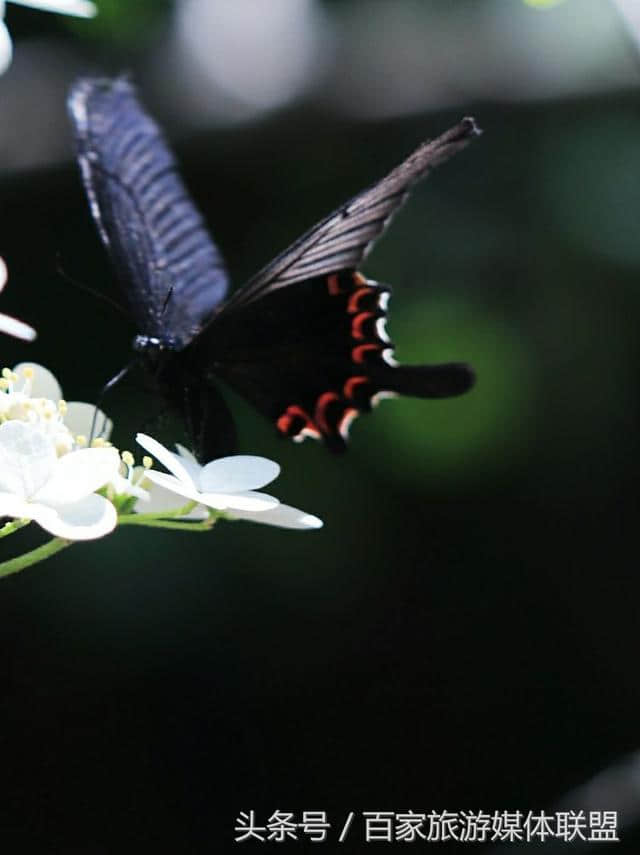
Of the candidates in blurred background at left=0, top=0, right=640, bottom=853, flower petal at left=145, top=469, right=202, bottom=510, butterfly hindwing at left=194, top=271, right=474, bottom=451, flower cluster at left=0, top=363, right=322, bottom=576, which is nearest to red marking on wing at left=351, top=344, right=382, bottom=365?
butterfly hindwing at left=194, top=271, right=474, bottom=451

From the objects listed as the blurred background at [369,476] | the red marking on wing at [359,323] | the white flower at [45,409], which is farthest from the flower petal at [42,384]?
the blurred background at [369,476]

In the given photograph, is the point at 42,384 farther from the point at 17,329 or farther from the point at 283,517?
the point at 283,517

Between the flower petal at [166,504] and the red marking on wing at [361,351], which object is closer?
the flower petal at [166,504]

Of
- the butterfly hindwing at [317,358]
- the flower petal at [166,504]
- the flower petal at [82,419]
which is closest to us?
the flower petal at [166,504]

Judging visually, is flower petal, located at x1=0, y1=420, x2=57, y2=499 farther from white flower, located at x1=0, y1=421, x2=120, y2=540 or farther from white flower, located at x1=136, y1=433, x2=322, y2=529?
white flower, located at x1=136, y1=433, x2=322, y2=529

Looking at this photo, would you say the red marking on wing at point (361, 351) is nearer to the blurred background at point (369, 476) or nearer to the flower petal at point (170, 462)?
the flower petal at point (170, 462)

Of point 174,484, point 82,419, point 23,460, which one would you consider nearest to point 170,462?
point 174,484

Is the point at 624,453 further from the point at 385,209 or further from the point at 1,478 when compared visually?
the point at 1,478
